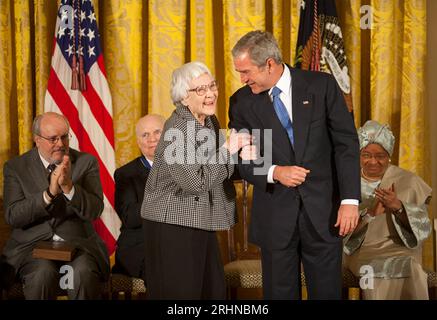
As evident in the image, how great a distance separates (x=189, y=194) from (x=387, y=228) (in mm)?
1905

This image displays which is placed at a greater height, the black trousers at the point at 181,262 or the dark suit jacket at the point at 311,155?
the dark suit jacket at the point at 311,155

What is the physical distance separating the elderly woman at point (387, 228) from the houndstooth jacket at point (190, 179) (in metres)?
1.43

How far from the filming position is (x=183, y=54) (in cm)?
605

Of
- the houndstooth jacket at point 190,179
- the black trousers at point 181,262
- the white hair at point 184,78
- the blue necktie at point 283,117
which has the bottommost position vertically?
the black trousers at point 181,262

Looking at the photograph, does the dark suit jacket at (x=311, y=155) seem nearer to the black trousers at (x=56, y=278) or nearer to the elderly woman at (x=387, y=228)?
the elderly woman at (x=387, y=228)

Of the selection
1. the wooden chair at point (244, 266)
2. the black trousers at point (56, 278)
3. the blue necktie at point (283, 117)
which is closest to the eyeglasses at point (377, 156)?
the wooden chair at point (244, 266)

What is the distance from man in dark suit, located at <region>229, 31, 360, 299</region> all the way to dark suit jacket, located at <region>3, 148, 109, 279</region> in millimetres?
1571

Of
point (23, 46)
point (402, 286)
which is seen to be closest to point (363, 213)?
point (402, 286)

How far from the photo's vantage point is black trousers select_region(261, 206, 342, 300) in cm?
349

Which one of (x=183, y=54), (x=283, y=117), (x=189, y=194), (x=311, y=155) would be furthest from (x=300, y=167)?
(x=183, y=54)

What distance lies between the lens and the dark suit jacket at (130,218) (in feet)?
16.0

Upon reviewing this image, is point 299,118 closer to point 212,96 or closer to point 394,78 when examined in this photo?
point 212,96

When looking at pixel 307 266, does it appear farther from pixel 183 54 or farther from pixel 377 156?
pixel 183 54

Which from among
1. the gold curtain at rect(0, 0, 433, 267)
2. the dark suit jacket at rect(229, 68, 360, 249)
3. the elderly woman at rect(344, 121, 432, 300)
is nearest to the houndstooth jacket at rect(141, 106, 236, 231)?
the dark suit jacket at rect(229, 68, 360, 249)
